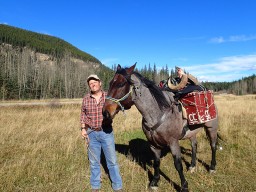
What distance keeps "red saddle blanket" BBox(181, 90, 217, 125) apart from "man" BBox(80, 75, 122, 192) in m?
1.86

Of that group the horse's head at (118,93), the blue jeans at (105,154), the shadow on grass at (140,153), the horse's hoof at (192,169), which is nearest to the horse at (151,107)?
the horse's head at (118,93)

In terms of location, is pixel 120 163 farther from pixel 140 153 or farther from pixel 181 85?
pixel 181 85

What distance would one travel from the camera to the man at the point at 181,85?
17.3 feet

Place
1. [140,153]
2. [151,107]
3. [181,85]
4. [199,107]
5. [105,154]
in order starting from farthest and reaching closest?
[140,153] < [199,107] < [181,85] < [105,154] < [151,107]

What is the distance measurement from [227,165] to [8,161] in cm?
576

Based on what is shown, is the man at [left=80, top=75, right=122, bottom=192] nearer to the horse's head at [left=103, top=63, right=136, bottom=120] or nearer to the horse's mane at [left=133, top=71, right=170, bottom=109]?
the horse's head at [left=103, top=63, right=136, bottom=120]

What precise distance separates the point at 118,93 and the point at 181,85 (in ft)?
6.35

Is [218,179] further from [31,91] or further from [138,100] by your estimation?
[31,91]

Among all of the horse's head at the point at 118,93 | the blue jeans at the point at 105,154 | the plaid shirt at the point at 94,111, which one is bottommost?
the blue jeans at the point at 105,154

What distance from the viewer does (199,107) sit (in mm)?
5461

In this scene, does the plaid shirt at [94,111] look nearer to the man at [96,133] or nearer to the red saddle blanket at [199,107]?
the man at [96,133]

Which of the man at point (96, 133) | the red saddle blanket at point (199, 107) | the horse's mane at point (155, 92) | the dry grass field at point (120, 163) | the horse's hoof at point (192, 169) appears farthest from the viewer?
the horse's hoof at point (192, 169)

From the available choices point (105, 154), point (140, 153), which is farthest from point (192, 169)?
point (105, 154)

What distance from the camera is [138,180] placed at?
212 inches
